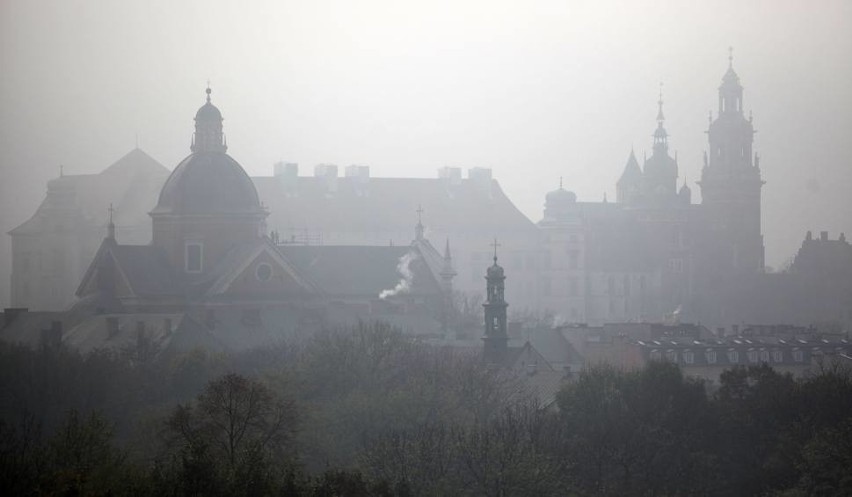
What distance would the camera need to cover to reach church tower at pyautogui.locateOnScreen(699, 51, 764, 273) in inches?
6240

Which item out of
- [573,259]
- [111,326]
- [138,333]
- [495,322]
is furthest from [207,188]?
[573,259]

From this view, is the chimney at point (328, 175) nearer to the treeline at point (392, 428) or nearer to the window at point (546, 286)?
the window at point (546, 286)

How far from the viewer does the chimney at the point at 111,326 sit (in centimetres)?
8712

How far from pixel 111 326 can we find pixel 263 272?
11105 millimetres

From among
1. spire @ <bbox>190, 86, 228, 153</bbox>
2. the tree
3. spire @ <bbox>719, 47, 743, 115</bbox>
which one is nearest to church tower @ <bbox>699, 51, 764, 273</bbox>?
spire @ <bbox>719, 47, 743, 115</bbox>

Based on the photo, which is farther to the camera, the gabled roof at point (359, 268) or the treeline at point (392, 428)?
the gabled roof at point (359, 268)

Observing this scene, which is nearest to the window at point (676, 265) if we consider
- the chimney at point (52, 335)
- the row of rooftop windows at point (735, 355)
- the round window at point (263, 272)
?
the round window at point (263, 272)

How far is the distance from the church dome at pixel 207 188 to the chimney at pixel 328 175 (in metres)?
58.1

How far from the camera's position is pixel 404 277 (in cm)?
10575

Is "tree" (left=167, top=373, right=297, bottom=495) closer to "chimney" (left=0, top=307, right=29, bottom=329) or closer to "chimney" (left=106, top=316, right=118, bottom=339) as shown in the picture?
"chimney" (left=106, top=316, right=118, bottom=339)

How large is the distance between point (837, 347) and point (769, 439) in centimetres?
2839

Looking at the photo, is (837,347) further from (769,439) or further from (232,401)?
(232,401)

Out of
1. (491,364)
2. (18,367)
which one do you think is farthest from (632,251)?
(18,367)

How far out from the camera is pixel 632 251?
162750mm
